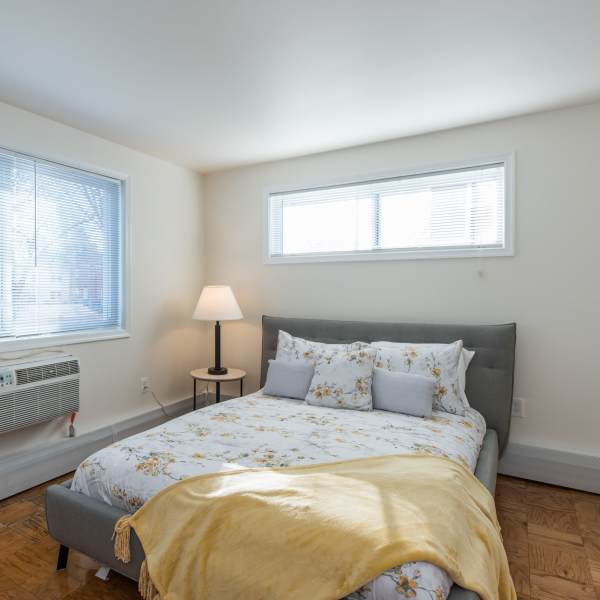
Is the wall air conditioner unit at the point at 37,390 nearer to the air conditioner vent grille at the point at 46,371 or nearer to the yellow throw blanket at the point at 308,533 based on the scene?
the air conditioner vent grille at the point at 46,371

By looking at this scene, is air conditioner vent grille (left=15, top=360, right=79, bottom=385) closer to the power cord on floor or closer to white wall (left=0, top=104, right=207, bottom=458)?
white wall (left=0, top=104, right=207, bottom=458)

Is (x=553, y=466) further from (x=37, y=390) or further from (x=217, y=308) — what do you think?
(x=37, y=390)

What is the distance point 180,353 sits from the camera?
401cm

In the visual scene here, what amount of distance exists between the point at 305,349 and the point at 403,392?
84 cm

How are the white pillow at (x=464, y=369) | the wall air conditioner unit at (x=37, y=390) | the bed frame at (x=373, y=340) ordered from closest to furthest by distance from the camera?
the bed frame at (x=373, y=340) → the wall air conditioner unit at (x=37, y=390) → the white pillow at (x=464, y=369)

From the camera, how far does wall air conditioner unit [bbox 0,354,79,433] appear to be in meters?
2.53

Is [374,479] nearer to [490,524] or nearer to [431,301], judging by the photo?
[490,524]

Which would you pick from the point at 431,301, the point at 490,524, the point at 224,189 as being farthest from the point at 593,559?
the point at 224,189

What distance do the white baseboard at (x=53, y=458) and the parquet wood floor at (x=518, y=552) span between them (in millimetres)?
77

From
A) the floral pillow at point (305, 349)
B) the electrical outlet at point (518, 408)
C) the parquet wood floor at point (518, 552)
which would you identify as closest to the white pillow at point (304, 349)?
the floral pillow at point (305, 349)

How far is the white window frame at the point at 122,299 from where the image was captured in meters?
2.79

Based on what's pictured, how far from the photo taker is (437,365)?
107 inches

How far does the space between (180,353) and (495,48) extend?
3.39 meters

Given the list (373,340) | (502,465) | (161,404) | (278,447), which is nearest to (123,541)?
(278,447)
